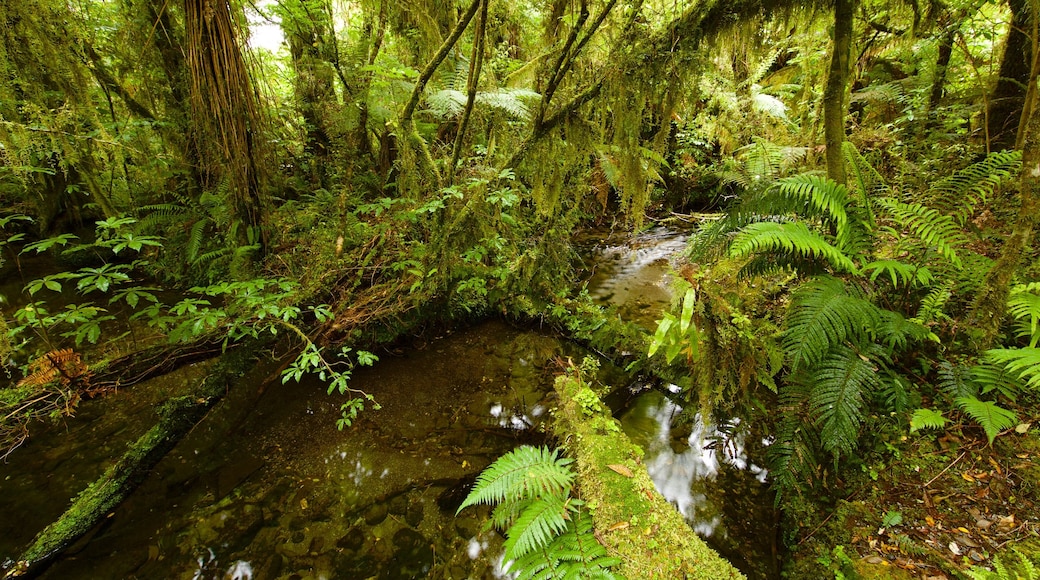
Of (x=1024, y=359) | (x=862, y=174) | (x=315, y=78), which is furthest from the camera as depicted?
(x=315, y=78)

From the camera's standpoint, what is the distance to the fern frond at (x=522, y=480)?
1939mm

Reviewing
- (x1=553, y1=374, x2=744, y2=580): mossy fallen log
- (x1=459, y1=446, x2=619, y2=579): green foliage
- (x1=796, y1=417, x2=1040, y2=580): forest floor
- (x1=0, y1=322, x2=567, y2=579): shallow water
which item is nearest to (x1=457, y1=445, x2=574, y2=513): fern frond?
(x1=459, y1=446, x2=619, y2=579): green foliage

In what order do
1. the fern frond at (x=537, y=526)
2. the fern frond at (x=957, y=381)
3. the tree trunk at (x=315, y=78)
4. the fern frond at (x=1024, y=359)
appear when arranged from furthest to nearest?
the tree trunk at (x=315, y=78) < the fern frond at (x=957, y=381) < the fern frond at (x=1024, y=359) < the fern frond at (x=537, y=526)

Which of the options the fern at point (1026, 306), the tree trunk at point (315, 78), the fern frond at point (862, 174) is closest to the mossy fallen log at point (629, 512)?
the fern at point (1026, 306)

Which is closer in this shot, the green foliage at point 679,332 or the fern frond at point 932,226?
the green foliage at point 679,332

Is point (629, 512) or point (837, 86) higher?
point (837, 86)

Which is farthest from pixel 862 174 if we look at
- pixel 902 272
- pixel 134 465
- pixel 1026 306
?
pixel 134 465

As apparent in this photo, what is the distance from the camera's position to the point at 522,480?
6.45 ft

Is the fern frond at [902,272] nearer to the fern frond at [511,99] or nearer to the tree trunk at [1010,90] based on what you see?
the tree trunk at [1010,90]

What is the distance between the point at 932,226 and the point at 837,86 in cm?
119

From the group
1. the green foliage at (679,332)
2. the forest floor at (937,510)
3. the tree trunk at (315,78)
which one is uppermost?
the tree trunk at (315,78)

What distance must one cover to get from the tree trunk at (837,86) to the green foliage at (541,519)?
2817 mm

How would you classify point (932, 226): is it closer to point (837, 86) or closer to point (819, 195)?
point (819, 195)

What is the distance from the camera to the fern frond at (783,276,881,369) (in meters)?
2.14
